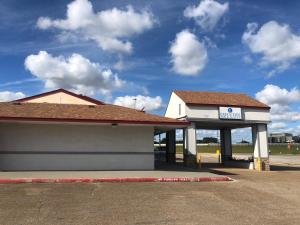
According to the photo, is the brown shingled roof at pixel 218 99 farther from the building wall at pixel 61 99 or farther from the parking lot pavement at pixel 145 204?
the parking lot pavement at pixel 145 204

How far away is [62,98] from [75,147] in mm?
6745

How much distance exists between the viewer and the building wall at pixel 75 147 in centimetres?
2158

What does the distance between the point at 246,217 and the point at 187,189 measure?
16.7 feet

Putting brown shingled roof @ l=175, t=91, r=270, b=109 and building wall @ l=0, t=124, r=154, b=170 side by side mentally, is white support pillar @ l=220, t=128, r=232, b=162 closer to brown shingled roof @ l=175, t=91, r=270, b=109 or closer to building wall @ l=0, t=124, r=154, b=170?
brown shingled roof @ l=175, t=91, r=270, b=109

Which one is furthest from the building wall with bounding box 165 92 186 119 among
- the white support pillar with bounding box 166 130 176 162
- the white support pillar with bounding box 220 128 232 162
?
the white support pillar with bounding box 220 128 232 162

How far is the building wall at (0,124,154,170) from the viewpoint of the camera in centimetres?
2158

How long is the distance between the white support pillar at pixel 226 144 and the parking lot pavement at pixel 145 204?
19.4 metres

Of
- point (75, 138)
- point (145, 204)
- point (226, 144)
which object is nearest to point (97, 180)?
point (145, 204)

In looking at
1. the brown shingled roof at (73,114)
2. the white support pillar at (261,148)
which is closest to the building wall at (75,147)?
the brown shingled roof at (73,114)

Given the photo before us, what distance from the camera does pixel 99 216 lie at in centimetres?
993

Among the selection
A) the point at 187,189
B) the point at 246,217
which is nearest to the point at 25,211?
the point at 246,217

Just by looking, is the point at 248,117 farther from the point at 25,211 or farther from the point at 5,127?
the point at 25,211

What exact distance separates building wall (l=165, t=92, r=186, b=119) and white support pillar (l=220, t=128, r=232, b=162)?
6.94 metres

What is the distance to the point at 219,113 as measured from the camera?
27984 mm
